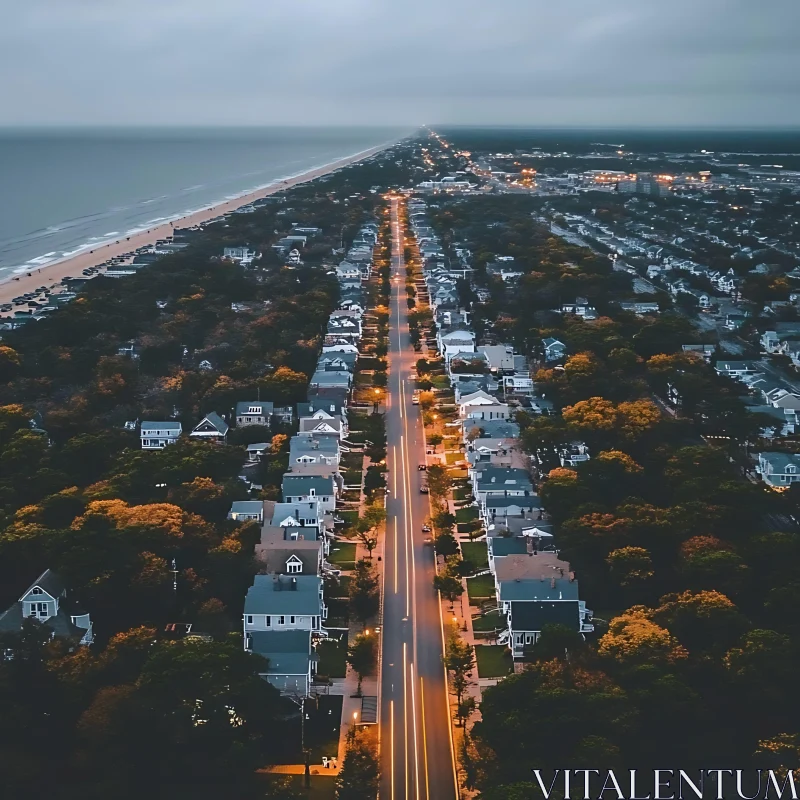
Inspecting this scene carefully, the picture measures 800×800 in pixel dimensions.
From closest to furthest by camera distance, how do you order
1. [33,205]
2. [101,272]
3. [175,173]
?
[101,272]
[33,205]
[175,173]

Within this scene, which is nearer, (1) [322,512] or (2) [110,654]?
(2) [110,654]

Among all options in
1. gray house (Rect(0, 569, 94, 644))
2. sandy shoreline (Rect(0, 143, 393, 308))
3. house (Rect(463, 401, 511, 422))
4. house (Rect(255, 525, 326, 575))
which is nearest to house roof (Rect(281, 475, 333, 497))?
house (Rect(255, 525, 326, 575))

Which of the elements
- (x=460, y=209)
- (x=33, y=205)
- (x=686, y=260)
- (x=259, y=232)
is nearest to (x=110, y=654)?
(x=686, y=260)

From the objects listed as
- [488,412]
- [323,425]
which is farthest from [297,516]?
[488,412]

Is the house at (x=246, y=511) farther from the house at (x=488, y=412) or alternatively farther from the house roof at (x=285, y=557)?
the house at (x=488, y=412)

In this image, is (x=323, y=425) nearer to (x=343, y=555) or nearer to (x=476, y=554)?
(x=343, y=555)

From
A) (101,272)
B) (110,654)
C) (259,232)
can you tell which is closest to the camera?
(110,654)

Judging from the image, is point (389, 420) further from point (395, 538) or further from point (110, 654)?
point (110, 654)
